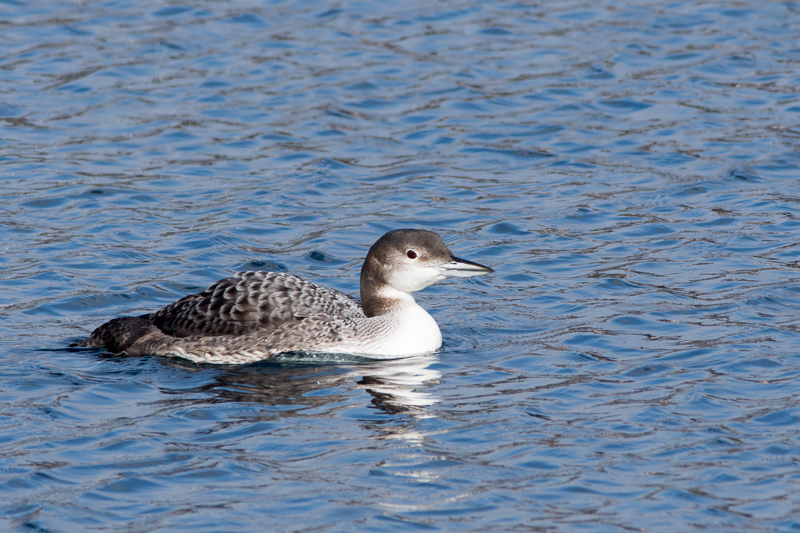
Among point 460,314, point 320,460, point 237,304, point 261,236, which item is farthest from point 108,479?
point 261,236

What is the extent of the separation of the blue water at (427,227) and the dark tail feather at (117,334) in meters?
0.13

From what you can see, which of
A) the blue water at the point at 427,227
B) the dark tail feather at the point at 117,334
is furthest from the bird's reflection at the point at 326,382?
the dark tail feather at the point at 117,334

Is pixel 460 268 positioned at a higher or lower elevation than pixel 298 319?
higher

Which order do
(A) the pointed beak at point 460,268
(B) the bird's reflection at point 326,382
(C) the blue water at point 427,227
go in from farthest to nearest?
(A) the pointed beak at point 460,268
(B) the bird's reflection at point 326,382
(C) the blue water at point 427,227

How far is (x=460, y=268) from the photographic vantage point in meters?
9.62

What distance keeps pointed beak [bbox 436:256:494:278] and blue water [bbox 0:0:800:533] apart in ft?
2.18

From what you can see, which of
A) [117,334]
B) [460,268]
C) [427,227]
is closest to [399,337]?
[460,268]

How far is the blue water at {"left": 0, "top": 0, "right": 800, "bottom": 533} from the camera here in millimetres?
7145

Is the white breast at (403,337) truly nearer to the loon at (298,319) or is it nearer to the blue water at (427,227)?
the loon at (298,319)

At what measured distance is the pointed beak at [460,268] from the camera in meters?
9.57

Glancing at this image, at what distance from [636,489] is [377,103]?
10203 millimetres

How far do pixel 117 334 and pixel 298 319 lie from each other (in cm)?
150

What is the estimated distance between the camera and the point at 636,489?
6.96m

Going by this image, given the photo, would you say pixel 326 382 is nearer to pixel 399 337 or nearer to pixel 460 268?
pixel 399 337
